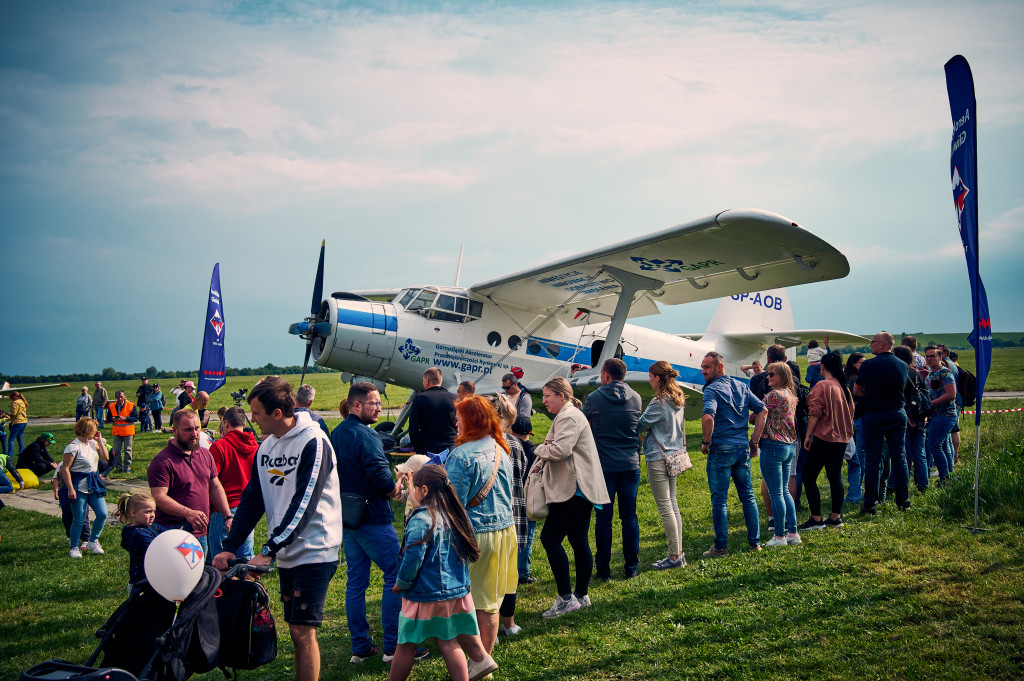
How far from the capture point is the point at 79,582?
6848mm

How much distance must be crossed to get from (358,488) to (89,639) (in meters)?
3.02

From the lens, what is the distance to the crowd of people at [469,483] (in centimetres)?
370

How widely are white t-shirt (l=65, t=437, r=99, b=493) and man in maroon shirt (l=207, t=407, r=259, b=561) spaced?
2.84 meters

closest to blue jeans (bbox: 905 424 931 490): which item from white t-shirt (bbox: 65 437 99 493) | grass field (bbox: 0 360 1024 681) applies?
grass field (bbox: 0 360 1024 681)

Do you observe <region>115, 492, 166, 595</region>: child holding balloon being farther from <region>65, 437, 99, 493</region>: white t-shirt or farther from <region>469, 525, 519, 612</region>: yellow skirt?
<region>65, 437, 99, 493</region>: white t-shirt

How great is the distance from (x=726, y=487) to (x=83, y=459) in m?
7.82

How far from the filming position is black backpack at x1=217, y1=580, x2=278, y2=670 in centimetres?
329

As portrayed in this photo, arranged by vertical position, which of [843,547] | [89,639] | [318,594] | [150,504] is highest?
[150,504]

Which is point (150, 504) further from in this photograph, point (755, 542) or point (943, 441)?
point (943, 441)

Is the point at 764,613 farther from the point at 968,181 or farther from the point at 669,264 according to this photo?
the point at 669,264

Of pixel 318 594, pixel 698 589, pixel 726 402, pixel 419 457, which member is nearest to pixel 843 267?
pixel 726 402

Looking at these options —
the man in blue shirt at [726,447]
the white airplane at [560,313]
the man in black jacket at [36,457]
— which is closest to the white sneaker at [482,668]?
the man in blue shirt at [726,447]

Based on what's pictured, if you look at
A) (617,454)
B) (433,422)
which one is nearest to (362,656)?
(433,422)

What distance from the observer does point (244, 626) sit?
10.9 feet
